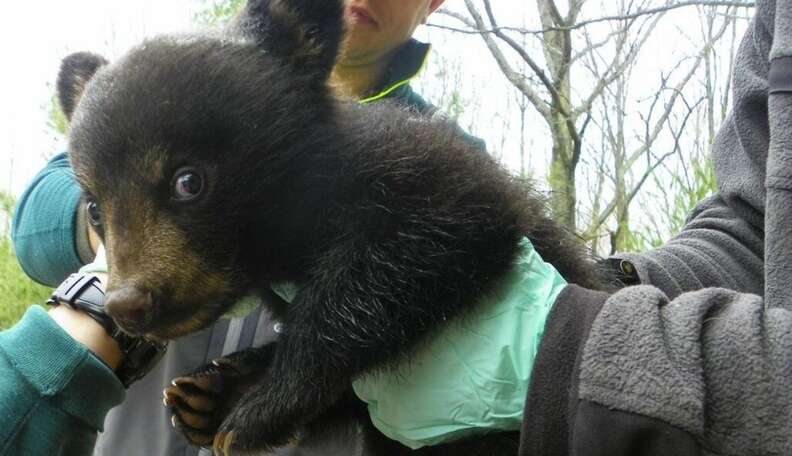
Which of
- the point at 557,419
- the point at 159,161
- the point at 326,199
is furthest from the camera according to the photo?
the point at 326,199

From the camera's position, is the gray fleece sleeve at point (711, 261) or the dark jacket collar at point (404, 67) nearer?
the gray fleece sleeve at point (711, 261)

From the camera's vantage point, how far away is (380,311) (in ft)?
5.16

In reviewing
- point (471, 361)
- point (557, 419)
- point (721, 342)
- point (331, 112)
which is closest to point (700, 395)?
point (721, 342)

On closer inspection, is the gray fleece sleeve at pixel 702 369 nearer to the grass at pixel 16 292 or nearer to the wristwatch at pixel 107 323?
the wristwatch at pixel 107 323

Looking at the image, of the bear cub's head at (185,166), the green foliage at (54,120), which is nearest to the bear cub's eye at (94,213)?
the bear cub's head at (185,166)

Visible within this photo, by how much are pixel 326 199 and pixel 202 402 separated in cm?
59

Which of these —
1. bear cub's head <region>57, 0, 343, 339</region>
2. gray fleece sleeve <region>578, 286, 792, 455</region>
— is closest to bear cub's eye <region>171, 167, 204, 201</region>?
bear cub's head <region>57, 0, 343, 339</region>

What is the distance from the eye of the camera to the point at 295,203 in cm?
163

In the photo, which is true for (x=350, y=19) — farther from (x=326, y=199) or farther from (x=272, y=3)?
(x=326, y=199)

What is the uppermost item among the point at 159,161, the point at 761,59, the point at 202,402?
the point at 761,59

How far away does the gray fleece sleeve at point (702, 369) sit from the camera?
1.13m

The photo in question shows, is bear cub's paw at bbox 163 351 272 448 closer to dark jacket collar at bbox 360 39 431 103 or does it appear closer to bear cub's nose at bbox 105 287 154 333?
bear cub's nose at bbox 105 287 154 333

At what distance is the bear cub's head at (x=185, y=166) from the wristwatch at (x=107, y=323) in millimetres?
239

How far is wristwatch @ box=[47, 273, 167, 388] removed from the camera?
1849 mm
